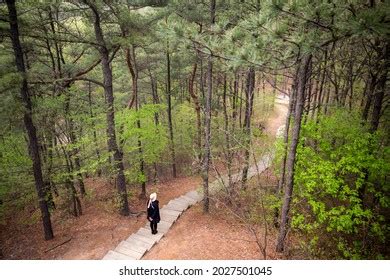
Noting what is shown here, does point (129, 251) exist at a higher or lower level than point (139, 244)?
higher

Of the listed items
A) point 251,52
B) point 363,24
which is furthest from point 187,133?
point 363,24

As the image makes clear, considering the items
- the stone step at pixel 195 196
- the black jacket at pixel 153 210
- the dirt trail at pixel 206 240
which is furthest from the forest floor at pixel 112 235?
the black jacket at pixel 153 210

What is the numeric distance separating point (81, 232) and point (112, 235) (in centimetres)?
169

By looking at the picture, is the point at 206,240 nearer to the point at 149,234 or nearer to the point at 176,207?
the point at 149,234

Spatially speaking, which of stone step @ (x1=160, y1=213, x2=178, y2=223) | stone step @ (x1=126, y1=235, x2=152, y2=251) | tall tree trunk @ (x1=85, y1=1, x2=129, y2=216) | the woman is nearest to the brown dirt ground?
tall tree trunk @ (x1=85, y1=1, x2=129, y2=216)

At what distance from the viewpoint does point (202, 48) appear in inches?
277

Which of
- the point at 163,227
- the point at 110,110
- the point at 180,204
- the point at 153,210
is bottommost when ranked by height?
the point at 180,204

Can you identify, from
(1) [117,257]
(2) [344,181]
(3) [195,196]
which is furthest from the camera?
(3) [195,196]

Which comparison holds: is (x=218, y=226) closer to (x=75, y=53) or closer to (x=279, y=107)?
(x=75, y=53)

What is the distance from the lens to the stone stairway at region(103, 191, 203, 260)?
8.09m

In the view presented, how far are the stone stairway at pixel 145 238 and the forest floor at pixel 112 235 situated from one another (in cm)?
24

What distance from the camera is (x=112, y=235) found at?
35.1ft

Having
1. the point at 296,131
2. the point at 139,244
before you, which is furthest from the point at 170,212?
the point at 296,131

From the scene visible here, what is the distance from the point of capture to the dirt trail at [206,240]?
26.2 feet
